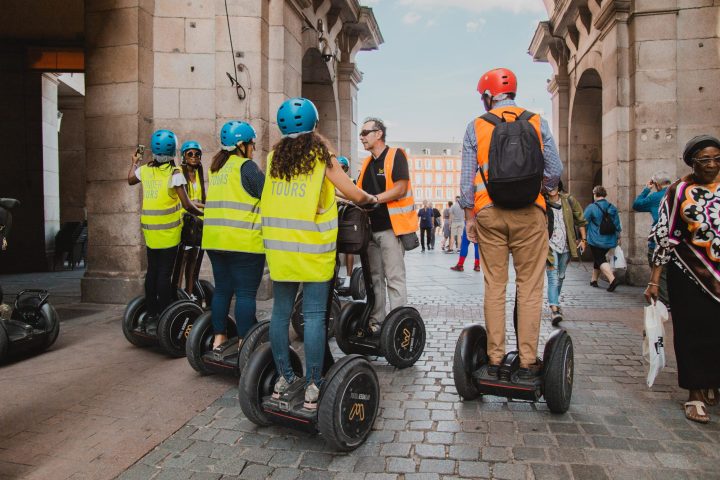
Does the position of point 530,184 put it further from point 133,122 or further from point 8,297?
point 8,297

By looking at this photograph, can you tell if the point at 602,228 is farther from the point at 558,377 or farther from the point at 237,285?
the point at 237,285

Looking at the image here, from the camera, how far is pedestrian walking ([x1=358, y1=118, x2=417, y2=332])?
481cm

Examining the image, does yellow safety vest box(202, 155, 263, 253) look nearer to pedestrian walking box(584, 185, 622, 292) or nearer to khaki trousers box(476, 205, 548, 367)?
khaki trousers box(476, 205, 548, 367)

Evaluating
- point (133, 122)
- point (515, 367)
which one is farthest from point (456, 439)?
point (133, 122)

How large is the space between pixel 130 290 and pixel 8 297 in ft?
7.33

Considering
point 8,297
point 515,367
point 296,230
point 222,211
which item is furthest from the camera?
point 8,297

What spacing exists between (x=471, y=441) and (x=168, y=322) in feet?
9.15

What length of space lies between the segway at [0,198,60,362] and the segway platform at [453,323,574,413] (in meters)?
3.63

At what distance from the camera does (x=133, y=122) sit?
757 cm

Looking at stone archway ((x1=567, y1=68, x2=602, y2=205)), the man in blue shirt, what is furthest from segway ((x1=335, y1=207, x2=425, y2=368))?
stone archway ((x1=567, y1=68, x2=602, y2=205))

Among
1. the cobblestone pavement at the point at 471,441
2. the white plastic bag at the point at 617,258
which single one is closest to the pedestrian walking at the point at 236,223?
the cobblestone pavement at the point at 471,441

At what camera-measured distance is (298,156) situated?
3080 millimetres

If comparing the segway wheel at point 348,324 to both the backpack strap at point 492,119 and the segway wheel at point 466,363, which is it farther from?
the backpack strap at point 492,119

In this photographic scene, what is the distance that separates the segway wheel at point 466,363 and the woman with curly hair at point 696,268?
115 cm
